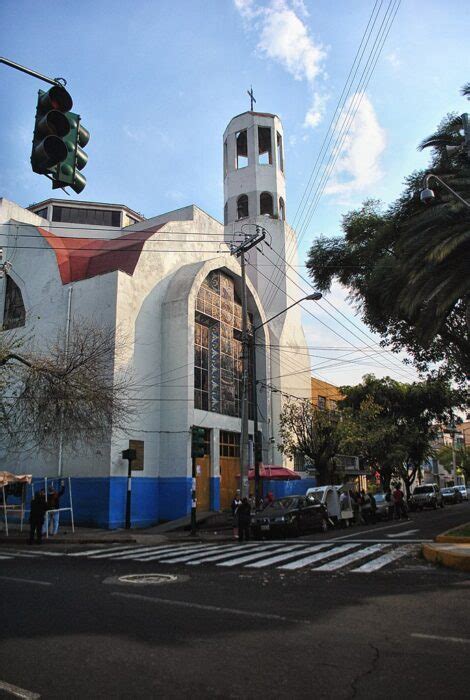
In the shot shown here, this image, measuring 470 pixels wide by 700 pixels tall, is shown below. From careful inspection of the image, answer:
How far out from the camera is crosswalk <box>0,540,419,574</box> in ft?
37.3

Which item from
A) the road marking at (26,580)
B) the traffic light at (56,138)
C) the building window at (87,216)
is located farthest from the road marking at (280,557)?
the building window at (87,216)

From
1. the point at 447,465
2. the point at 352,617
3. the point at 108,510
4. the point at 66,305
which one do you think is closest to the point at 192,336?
the point at 66,305

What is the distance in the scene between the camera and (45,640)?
5.73 metres

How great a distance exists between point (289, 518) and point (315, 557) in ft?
23.6

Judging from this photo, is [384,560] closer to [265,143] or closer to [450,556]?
[450,556]

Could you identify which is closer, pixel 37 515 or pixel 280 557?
pixel 280 557

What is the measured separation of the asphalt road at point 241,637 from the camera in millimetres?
4371

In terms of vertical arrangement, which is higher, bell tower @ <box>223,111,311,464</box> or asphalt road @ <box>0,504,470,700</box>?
bell tower @ <box>223,111,311,464</box>

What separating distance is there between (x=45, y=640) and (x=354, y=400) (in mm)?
39460

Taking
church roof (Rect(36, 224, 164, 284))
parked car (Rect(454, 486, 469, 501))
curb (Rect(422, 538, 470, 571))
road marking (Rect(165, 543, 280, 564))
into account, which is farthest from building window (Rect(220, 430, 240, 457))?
parked car (Rect(454, 486, 469, 501))

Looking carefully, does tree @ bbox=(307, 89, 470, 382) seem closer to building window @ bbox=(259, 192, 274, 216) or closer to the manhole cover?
the manhole cover

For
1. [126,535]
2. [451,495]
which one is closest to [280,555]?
[126,535]

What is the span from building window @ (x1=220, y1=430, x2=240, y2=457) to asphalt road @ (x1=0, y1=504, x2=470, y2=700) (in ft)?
71.4

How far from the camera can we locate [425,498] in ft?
136
